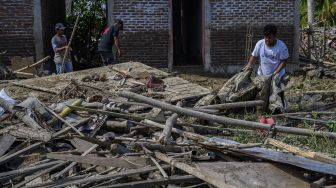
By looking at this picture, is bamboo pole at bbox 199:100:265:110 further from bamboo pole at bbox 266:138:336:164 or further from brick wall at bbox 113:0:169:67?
brick wall at bbox 113:0:169:67

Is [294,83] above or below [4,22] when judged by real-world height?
below

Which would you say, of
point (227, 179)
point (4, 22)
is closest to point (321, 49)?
point (4, 22)

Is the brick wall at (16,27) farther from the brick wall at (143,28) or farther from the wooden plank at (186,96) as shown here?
the wooden plank at (186,96)

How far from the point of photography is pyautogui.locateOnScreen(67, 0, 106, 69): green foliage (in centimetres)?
1763

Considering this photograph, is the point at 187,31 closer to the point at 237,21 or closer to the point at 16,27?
the point at 237,21

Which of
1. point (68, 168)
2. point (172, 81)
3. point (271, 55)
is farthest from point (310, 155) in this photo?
point (172, 81)

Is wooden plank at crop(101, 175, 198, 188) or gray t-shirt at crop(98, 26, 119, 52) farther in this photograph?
gray t-shirt at crop(98, 26, 119, 52)

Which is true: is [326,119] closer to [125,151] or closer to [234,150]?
[234,150]

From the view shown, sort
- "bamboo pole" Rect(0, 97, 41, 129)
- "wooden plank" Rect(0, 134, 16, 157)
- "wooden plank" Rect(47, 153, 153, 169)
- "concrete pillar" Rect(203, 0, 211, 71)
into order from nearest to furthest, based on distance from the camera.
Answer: "wooden plank" Rect(47, 153, 153, 169), "wooden plank" Rect(0, 134, 16, 157), "bamboo pole" Rect(0, 97, 41, 129), "concrete pillar" Rect(203, 0, 211, 71)

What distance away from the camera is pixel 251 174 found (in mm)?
4910

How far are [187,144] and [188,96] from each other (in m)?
3.04

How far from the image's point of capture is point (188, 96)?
8.88 metres

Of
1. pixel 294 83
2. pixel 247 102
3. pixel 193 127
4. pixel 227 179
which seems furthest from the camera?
pixel 294 83

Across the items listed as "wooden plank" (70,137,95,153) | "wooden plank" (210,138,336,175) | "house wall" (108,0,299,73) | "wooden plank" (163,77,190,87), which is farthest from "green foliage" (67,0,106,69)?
"wooden plank" (210,138,336,175)
